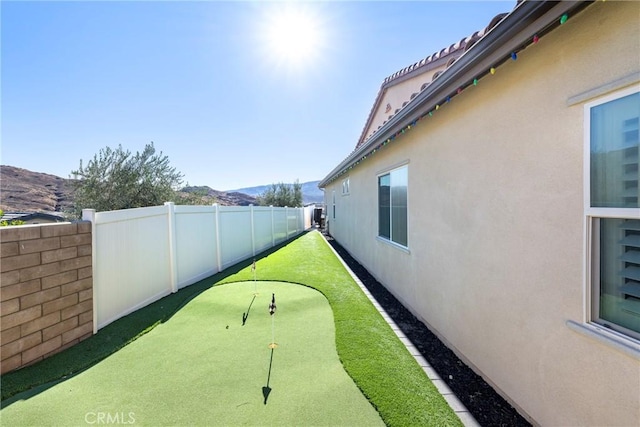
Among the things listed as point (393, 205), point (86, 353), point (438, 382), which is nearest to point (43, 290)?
point (86, 353)

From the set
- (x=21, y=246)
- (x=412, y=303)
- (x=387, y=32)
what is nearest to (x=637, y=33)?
(x=412, y=303)

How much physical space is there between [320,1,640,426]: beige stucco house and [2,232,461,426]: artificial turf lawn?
0.88 m

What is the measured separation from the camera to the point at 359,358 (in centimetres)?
362

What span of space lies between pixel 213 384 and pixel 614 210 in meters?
4.11

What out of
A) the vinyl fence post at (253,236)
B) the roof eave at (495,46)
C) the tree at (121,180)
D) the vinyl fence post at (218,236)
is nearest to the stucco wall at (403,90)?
the roof eave at (495,46)

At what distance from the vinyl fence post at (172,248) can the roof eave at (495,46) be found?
595 centimetres

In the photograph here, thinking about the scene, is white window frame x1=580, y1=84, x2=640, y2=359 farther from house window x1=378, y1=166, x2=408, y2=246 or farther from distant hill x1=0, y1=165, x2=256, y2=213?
distant hill x1=0, y1=165, x2=256, y2=213

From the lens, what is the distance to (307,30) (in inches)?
284

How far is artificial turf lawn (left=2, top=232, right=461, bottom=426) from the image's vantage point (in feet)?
9.05

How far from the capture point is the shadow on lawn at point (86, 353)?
2998 millimetres

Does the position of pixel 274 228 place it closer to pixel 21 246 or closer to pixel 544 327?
pixel 21 246

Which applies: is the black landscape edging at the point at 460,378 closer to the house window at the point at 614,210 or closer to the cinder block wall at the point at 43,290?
the house window at the point at 614,210

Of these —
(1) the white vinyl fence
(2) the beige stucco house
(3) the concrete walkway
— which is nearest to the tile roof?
(2) the beige stucco house

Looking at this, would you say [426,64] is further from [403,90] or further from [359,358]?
[359,358]
